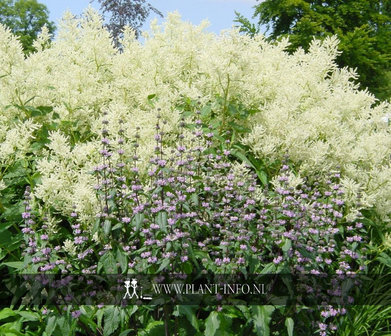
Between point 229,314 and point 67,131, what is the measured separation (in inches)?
101

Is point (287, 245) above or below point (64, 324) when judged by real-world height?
above

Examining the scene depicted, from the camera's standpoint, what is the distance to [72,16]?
5.80 metres

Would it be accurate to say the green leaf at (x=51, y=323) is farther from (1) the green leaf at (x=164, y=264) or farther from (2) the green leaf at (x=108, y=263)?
(1) the green leaf at (x=164, y=264)

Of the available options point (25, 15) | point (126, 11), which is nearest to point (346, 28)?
point (126, 11)

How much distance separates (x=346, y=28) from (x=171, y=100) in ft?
76.7

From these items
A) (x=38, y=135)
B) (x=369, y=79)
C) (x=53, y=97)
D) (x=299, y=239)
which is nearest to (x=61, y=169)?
(x=38, y=135)

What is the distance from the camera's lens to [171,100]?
4.87m

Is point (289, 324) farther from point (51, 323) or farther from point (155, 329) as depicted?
point (51, 323)

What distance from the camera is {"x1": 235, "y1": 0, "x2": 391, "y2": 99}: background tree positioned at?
901 inches

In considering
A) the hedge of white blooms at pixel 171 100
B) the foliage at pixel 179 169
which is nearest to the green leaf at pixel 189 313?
the foliage at pixel 179 169

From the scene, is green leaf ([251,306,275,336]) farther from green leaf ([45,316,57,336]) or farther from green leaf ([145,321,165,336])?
green leaf ([45,316,57,336])

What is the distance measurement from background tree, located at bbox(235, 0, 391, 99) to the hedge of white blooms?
1772cm

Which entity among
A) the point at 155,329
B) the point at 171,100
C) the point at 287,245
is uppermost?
the point at 171,100

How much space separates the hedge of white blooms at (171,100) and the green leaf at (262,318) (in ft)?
4.63
